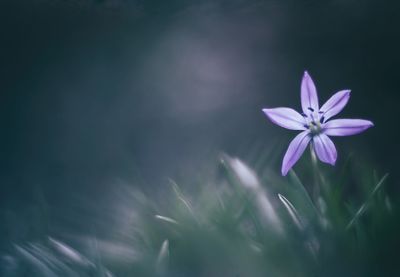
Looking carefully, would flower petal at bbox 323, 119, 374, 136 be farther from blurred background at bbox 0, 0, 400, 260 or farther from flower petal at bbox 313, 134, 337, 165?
blurred background at bbox 0, 0, 400, 260

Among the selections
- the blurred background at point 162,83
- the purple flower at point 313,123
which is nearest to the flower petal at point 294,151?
the purple flower at point 313,123

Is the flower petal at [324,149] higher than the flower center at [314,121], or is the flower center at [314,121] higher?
the flower center at [314,121]

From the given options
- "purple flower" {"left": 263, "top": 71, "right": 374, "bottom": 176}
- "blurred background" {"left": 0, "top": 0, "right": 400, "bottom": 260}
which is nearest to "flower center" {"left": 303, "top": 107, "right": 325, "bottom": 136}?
"purple flower" {"left": 263, "top": 71, "right": 374, "bottom": 176}

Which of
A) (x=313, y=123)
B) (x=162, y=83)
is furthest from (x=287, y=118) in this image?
(x=162, y=83)

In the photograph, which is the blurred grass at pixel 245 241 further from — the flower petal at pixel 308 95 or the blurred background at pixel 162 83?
the blurred background at pixel 162 83

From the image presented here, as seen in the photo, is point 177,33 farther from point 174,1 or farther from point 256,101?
point 256,101

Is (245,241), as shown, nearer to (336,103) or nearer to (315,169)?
(315,169)

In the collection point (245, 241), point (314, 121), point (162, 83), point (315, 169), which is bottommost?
point (245, 241)
